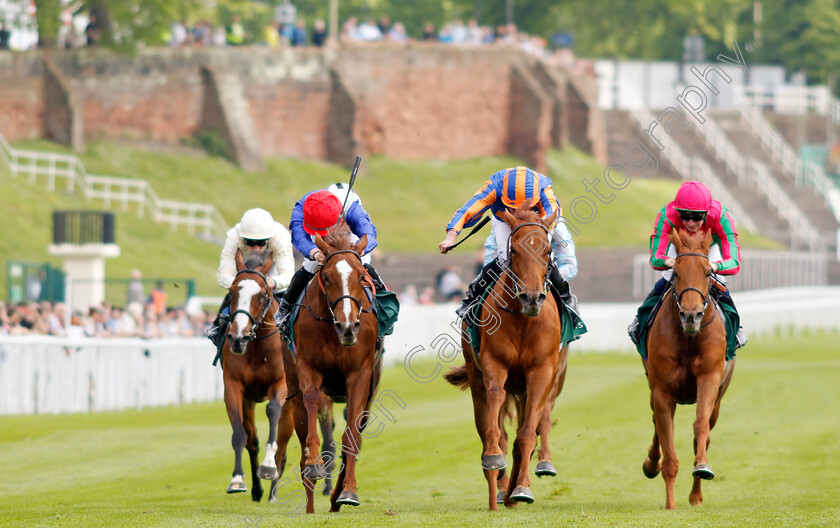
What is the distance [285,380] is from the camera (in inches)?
496

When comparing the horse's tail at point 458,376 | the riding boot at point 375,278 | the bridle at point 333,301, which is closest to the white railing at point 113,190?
the horse's tail at point 458,376

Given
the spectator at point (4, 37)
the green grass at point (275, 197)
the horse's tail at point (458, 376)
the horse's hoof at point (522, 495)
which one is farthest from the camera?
the spectator at point (4, 37)

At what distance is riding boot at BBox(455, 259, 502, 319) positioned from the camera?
36.9 ft

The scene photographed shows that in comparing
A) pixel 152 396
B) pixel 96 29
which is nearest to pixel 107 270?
pixel 152 396

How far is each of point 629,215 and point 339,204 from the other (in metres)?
38.0

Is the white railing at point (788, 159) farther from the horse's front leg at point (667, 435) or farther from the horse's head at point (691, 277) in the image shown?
the horse's head at point (691, 277)

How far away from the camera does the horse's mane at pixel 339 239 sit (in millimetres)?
10859

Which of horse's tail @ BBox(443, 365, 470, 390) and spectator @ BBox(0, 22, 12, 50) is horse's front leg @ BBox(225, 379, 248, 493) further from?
spectator @ BBox(0, 22, 12, 50)

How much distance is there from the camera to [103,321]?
838 inches

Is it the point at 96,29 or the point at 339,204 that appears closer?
the point at 339,204

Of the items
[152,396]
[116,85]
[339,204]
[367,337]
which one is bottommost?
[152,396]

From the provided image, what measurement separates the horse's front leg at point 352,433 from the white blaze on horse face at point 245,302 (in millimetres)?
1369

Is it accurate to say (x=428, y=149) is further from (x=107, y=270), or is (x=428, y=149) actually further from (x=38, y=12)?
(x=107, y=270)

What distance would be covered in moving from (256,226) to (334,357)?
1883 millimetres
